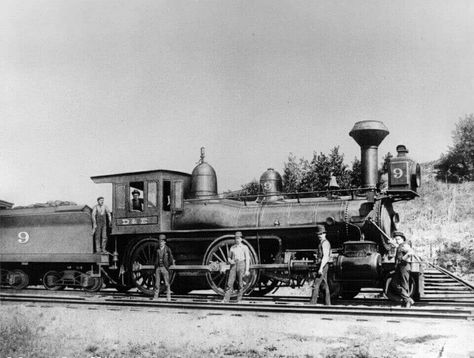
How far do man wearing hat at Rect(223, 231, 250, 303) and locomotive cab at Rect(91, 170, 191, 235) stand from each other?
203cm

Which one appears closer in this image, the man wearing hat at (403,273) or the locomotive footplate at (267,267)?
the man wearing hat at (403,273)

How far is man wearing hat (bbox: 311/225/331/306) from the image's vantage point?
950cm

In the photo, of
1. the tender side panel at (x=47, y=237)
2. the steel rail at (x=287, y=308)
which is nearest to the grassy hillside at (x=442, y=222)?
the steel rail at (x=287, y=308)

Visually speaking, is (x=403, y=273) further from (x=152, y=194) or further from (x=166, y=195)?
(x=152, y=194)

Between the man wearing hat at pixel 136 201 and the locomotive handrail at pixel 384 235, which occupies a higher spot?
the man wearing hat at pixel 136 201

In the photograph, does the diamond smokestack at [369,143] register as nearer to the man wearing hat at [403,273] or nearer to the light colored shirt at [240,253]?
the man wearing hat at [403,273]

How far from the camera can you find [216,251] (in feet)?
36.7

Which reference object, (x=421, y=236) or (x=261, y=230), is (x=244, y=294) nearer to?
(x=261, y=230)

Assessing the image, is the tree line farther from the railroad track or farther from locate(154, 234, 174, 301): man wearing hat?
locate(154, 234, 174, 301): man wearing hat

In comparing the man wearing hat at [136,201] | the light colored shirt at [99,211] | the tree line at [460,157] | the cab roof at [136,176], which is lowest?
the light colored shirt at [99,211]

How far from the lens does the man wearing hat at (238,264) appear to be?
1020 centimetres

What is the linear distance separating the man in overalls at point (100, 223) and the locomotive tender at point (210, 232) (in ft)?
0.82

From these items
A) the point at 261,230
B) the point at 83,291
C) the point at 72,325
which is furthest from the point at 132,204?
the point at 72,325

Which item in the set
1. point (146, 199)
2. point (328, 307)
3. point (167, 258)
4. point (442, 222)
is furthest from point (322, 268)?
point (442, 222)
